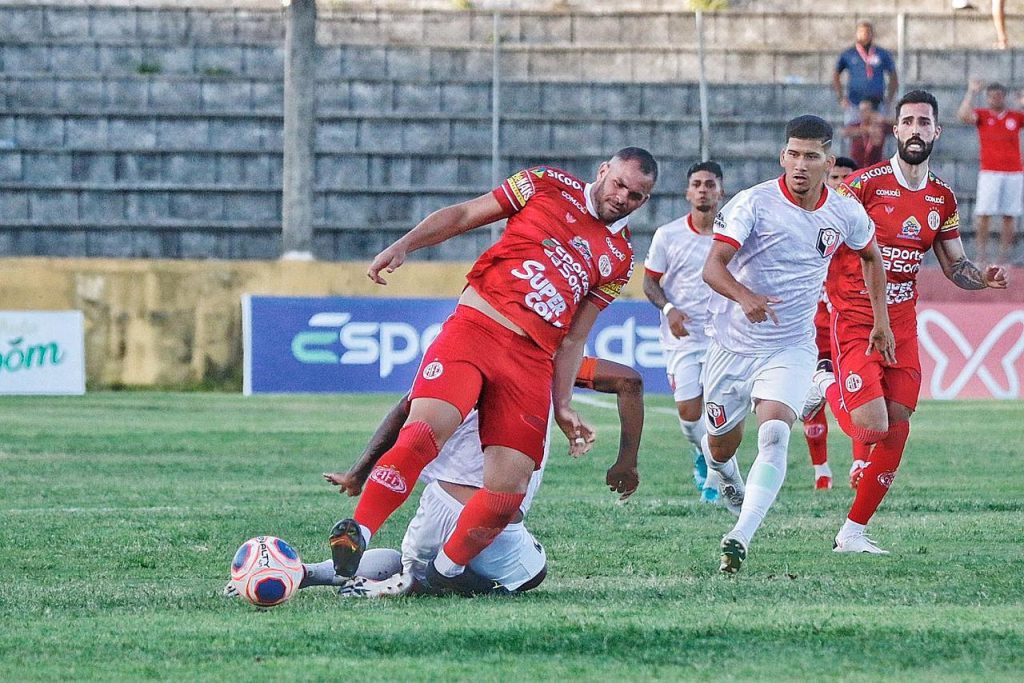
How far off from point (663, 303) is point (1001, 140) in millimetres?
10724

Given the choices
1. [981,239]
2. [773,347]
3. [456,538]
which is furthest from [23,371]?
[456,538]

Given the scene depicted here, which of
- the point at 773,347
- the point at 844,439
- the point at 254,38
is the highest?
the point at 254,38

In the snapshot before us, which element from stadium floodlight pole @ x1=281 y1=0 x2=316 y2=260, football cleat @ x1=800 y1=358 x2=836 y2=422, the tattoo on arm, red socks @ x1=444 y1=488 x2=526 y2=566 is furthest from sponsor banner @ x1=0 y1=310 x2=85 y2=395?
red socks @ x1=444 y1=488 x2=526 y2=566

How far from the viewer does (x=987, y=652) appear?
17.6ft

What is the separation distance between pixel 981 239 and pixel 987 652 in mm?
16252

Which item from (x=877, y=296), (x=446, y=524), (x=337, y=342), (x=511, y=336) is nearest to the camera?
(x=446, y=524)

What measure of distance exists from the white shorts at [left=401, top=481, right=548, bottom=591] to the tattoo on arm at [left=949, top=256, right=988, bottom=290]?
330 centimetres

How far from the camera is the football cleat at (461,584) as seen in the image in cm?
675

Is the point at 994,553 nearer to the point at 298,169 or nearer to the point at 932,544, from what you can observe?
the point at 932,544

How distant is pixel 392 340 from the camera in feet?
66.0

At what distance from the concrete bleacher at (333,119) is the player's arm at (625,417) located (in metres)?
16.1

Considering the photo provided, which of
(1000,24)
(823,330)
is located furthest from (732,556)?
(1000,24)

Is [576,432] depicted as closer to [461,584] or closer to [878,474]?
[461,584]

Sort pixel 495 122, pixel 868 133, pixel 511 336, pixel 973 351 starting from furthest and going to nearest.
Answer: pixel 495 122
pixel 868 133
pixel 973 351
pixel 511 336
